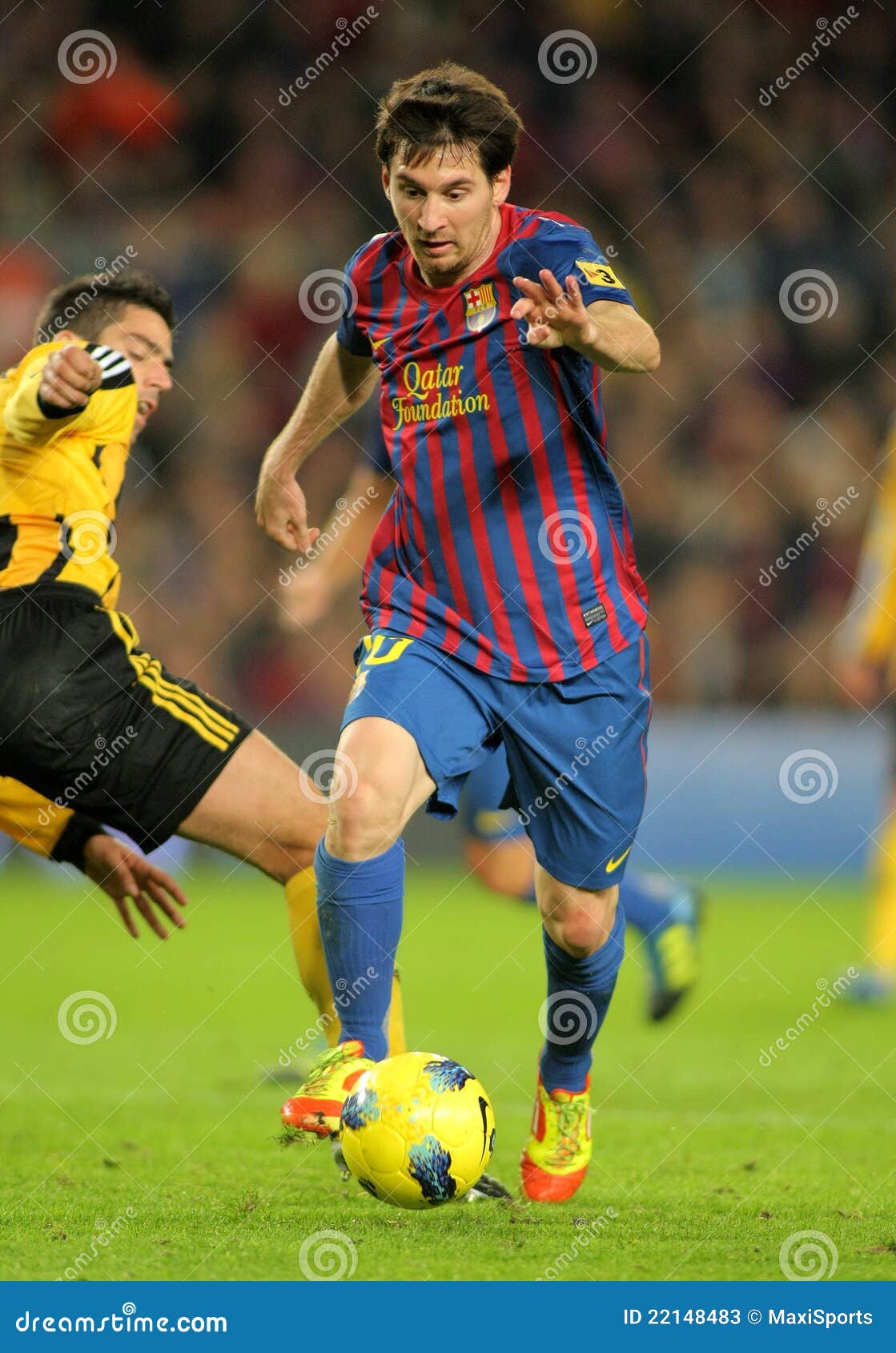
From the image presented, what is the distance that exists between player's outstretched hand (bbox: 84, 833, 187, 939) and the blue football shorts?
33.1 inches

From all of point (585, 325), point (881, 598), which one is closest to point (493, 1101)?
point (585, 325)

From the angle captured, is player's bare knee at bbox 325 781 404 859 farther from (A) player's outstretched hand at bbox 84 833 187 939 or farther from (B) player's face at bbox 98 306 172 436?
(B) player's face at bbox 98 306 172 436

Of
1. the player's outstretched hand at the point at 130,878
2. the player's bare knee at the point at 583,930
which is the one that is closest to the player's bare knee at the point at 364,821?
the player's bare knee at the point at 583,930

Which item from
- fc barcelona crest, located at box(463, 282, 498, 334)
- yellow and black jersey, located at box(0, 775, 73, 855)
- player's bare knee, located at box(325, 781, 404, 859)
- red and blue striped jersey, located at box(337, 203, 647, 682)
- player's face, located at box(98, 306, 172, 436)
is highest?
fc barcelona crest, located at box(463, 282, 498, 334)

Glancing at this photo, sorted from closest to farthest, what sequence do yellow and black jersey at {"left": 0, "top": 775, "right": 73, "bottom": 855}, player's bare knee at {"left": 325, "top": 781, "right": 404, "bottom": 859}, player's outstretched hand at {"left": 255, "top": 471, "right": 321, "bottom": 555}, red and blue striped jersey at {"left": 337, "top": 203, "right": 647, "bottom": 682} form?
player's bare knee at {"left": 325, "top": 781, "right": 404, "bottom": 859} < red and blue striped jersey at {"left": 337, "top": 203, "right": 647, "bottom": 682} < player's outstretched hand at {"left": 255, "top": 471, "right": 321, "bottom": 555} < yellow and black jersey at {"left": 0, "top": 775, "right": 73, "bottom": 855}

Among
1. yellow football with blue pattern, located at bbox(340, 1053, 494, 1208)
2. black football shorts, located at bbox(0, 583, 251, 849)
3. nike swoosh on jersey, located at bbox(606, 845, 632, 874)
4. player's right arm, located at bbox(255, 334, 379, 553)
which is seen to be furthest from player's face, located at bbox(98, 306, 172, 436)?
yellow football with blue pattern, located at bbox(340, 1053, 494, 1208)

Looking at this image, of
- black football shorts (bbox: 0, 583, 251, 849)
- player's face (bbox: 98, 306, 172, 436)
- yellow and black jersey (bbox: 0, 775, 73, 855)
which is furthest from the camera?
player's face (bbox: 98, 306, 172, 436)

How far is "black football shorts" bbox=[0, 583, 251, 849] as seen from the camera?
405 centimetres

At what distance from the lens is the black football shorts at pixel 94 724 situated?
160 inches

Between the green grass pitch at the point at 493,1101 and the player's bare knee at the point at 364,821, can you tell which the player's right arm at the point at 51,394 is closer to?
the player's bare knee at the point at 364,821

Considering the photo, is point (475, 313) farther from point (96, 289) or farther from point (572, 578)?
point (96, 289)

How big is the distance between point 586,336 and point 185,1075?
3.23 m

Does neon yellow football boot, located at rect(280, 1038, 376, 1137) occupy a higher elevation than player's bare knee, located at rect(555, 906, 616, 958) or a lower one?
lower

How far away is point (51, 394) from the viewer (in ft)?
12.4
